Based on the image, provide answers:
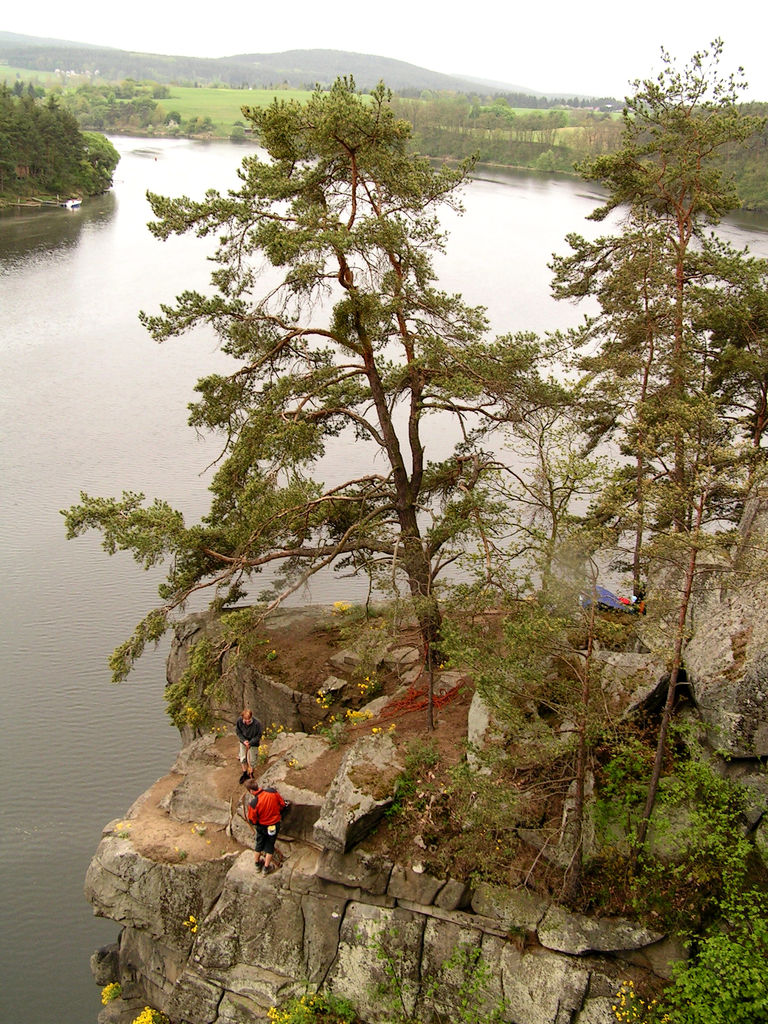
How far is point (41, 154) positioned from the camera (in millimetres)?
80938

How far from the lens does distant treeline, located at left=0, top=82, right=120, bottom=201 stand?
7762 cm

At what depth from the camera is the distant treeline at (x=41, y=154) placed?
77.6 m

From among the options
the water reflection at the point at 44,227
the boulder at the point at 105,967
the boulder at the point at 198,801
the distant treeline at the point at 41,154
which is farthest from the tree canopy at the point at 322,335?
the distant treeline at the point at 41,154

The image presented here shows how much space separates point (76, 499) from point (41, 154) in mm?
65194

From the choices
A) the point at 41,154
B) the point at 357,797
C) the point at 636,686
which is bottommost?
the point at 357,797

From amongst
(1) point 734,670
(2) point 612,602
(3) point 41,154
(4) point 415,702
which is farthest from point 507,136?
(1) point 734,670

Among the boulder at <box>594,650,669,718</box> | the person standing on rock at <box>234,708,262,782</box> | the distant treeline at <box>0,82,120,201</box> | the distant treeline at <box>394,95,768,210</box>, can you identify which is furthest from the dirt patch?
the distant treeline at <box>394,95,768,210</box>

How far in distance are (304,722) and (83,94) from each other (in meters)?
202

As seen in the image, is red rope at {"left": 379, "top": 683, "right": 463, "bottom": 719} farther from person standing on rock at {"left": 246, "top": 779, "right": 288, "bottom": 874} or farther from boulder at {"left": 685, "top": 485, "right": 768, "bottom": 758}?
boulder at {"left": 685, "top": 485, "right": 768, "bottom": 758}

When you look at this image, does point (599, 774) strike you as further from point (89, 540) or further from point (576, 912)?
point (89, 540)

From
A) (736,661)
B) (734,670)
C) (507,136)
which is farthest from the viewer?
(507,136)

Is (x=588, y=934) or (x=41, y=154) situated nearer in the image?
(x=588, y=934)

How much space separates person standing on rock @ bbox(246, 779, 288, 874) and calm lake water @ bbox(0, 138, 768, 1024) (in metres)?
4.84

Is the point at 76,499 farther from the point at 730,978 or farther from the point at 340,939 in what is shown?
the point at 730,978
